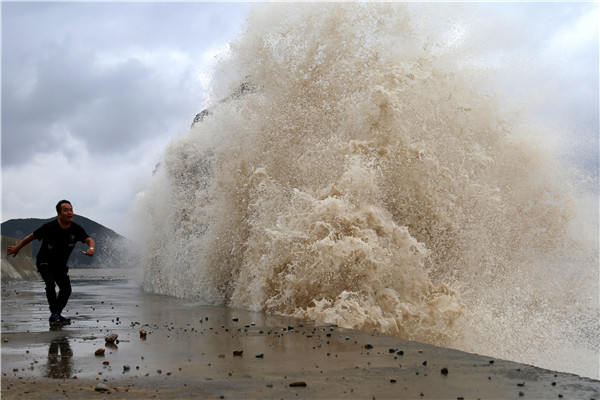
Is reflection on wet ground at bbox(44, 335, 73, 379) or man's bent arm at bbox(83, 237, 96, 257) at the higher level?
man's bent arm at bbox(83, 237, 96, 257)

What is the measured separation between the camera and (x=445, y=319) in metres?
8.27

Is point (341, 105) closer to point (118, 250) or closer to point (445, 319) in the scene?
point (445, 319)

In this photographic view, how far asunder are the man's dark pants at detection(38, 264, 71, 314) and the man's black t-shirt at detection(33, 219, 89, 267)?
0.06m

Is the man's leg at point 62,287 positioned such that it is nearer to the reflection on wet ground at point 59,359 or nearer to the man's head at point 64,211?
the man's head at point 64,211

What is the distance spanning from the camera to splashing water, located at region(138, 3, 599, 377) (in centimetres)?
909

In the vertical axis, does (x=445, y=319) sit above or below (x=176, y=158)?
below

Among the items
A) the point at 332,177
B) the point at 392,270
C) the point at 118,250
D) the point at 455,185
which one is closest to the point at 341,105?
the point at 332,177

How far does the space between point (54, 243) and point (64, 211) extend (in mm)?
416

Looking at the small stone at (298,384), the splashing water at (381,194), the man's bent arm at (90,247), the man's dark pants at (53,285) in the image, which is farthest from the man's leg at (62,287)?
the small stone at (298,384)

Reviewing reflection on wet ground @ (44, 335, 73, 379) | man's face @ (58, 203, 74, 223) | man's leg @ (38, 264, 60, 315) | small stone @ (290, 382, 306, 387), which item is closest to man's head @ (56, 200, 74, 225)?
man's face @ (58, 203, 74, 223)

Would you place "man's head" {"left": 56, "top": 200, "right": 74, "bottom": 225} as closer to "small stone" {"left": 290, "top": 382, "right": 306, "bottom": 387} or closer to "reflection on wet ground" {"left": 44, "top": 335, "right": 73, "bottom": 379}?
"reflection on wet ground" {"left": 44, "top": 335, "right": 73, "bottom": 379}

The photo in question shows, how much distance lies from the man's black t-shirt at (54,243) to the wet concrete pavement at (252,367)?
2.71 ft

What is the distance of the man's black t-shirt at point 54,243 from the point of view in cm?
742

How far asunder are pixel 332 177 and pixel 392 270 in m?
2.25
